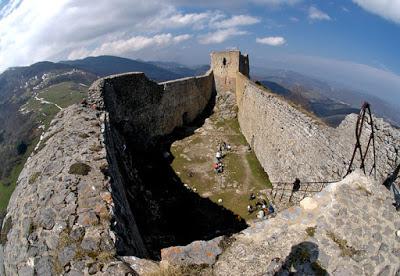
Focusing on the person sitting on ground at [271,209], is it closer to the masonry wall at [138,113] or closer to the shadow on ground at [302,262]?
the masonry wall at [138,113]

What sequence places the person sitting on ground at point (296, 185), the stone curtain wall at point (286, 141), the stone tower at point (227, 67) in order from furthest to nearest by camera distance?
the stone tower at point (227, 67) < the person sitting on ground at point (296, 185) < the stone curtain wall at point (286, 141)

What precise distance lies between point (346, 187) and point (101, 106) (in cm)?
1470

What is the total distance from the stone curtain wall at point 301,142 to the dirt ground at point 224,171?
3.48 feet

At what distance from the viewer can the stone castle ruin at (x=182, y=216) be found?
18.5 ft

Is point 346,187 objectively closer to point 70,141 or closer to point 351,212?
point 351,212

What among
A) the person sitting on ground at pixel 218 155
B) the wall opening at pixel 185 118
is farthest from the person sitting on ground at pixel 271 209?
the wall opening at pixel 185 118

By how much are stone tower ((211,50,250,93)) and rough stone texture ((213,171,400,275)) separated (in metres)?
29.9

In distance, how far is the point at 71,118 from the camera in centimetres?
1436

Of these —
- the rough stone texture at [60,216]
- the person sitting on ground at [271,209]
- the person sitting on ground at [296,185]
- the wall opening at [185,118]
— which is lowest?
the person sitting on ground at [271,209]

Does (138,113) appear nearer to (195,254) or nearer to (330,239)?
(195,254)

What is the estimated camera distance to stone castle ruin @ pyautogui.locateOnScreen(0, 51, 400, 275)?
563 centimetres

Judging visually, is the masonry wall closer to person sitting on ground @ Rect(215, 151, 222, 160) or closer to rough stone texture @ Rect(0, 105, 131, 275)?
rough stone texture @ Rect(0, 105, 131, 275)

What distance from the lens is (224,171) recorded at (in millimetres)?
23328

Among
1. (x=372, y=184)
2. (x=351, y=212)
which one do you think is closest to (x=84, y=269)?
(x=351, y=212)
